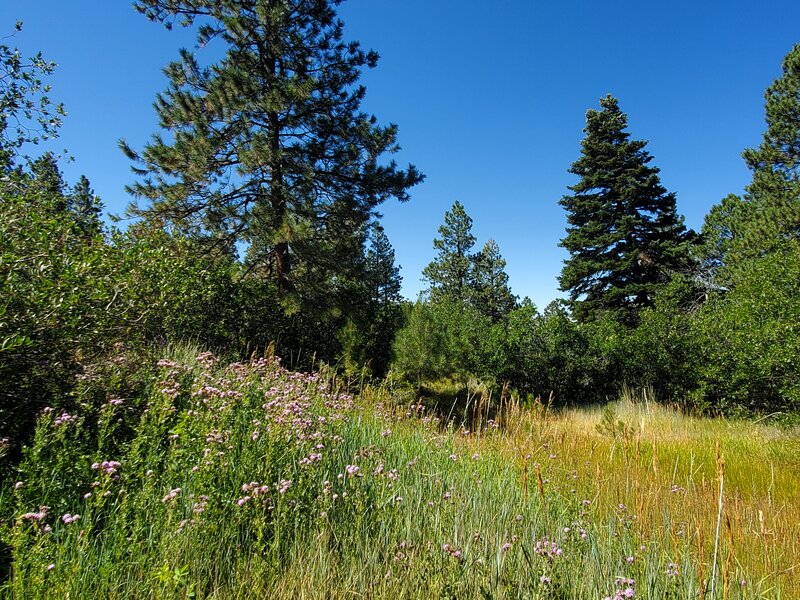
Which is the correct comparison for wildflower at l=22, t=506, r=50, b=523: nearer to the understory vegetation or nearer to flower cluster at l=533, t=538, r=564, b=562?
the understory vegetation

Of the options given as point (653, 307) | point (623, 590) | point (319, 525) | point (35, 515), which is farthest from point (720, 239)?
point (35, 515)

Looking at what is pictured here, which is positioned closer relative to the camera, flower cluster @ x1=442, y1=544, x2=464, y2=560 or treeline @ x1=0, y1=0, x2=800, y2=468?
flower cluster @ x1=442, y1=544, x2=464, y2=560

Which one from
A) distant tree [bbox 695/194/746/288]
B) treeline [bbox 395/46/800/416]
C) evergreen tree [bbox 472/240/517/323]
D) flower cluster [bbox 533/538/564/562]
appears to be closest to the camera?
flower cluster [bbox 533/538/564/562]

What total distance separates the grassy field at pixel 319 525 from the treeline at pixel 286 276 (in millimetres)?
882

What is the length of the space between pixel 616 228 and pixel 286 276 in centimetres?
1709

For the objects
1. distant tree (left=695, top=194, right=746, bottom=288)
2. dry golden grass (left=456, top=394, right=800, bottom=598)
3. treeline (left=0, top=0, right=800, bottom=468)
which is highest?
distant tree (left=695, top=194, right=746, bottom=288)

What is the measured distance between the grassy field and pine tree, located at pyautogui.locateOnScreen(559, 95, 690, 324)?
16.2m

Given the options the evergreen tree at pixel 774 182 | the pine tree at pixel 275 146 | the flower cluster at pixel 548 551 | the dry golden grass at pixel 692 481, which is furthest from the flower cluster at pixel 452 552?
the evergreen tree at pixel 774 182

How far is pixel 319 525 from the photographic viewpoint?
181 cm

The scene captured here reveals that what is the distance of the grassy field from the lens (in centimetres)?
146

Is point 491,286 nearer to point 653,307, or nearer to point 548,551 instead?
point 653,307

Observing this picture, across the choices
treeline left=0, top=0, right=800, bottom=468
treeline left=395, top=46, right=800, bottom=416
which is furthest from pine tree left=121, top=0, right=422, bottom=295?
treeline left=395, top=46, right=800, bottom=416

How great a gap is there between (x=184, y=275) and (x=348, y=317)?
3703 millimetres

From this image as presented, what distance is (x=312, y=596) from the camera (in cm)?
146
